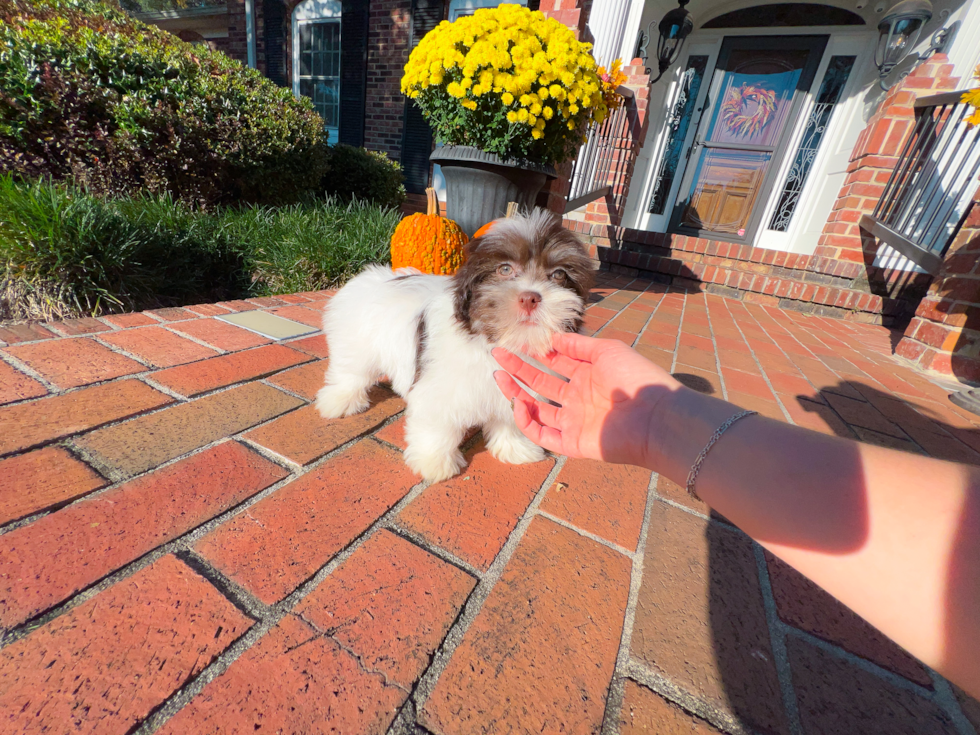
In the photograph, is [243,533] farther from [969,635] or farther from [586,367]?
[969,635]

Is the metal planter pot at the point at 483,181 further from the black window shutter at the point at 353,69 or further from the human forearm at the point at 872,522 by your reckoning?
the black window shutter at the point at 353,69

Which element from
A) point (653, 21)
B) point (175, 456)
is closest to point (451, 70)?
Answer: point (175, 456)

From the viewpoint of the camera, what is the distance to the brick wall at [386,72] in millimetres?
9555

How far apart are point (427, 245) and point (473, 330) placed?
7.54ft

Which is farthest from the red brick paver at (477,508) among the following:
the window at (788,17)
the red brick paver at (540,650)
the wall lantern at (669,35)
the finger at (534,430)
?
the window at (788,17)

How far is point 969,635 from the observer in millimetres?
740

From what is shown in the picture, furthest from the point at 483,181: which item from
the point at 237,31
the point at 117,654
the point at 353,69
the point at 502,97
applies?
the point at 237,31

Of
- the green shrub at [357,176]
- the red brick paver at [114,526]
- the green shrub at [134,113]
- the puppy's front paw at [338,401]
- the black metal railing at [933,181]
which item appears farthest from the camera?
the green shrub at [357,176]

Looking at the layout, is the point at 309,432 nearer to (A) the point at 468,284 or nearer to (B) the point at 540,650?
(A) the point at 468,284

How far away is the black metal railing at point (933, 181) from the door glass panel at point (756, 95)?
2.51m

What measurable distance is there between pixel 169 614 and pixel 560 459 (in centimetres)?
162

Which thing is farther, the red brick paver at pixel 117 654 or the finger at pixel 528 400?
the finger at pixel 528 400

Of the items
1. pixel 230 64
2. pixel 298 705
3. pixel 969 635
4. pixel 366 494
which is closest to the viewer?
pixel 969 635

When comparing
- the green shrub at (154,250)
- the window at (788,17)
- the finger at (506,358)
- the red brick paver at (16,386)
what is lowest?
the red brick paver at (16,386)
